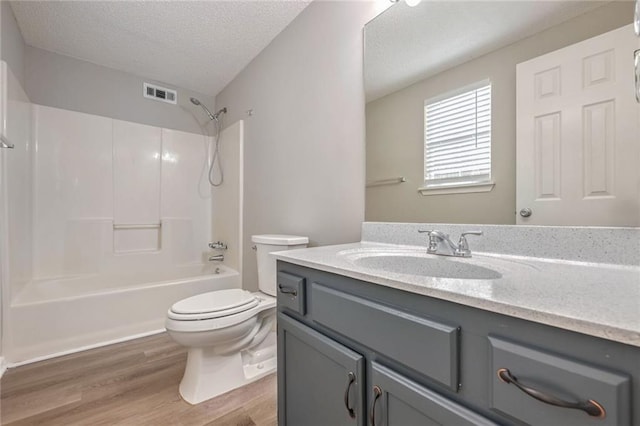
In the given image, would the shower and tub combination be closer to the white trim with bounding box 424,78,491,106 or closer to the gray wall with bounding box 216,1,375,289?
the gray wall with bounding box 216,1,375,289

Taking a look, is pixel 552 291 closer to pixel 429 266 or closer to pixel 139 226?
pixel 429 266

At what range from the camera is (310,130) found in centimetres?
175

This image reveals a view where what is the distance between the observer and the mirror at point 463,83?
0.83 m

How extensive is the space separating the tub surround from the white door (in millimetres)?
66

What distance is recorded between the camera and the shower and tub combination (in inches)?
72.1

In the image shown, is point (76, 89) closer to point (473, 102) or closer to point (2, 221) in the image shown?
point (2, 221)

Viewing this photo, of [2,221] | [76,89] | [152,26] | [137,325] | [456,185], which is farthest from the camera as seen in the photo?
[76,89]

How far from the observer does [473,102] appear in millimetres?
1074

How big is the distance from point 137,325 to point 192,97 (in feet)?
7.62

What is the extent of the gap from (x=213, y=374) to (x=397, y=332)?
50.5 inches

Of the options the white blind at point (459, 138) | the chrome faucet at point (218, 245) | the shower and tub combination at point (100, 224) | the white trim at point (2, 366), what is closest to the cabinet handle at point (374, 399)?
the white blind at point (459, 138)

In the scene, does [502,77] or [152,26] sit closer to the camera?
[502,77]

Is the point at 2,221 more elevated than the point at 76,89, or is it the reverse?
the point at 76,89

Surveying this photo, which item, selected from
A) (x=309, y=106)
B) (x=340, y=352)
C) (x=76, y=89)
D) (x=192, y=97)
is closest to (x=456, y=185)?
(x=340, y=352)
